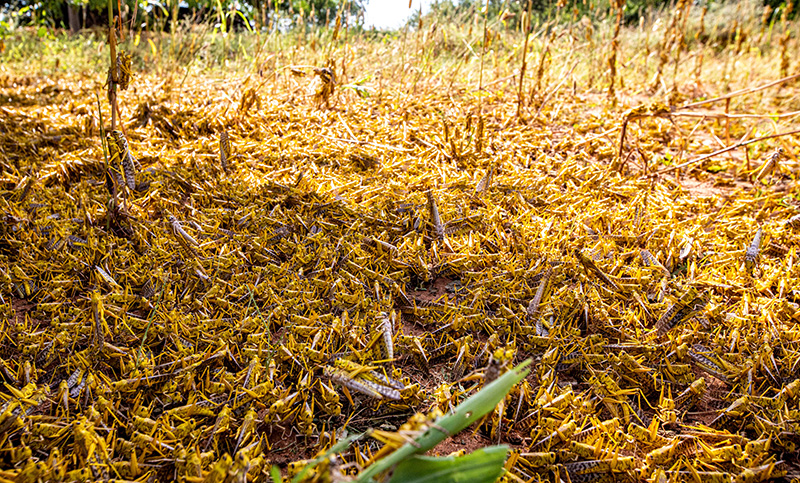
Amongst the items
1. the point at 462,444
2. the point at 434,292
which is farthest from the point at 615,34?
the point at 462,444

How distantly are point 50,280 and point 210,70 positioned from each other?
3.18 m

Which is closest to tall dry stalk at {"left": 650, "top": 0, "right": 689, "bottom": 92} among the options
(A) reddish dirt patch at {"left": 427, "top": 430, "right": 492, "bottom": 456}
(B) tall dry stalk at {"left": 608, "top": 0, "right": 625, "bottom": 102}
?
(B) tall dry stalk at {"left": 608, "top": 0, "right": 625, "bottom": 102}

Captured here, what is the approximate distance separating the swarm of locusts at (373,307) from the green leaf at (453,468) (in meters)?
0.06

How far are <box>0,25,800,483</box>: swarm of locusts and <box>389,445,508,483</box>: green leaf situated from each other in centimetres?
6

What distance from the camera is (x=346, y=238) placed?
5.92 ft

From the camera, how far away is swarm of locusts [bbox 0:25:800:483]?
40.8 inches

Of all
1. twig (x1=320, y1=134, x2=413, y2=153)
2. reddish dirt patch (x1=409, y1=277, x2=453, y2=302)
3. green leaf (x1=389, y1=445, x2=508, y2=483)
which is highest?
twig (x1=320, y1=134, x2=413, y2=153)

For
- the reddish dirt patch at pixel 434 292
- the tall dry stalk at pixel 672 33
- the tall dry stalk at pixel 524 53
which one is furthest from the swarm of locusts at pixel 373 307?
the tall dry stalk at pixel 672 33

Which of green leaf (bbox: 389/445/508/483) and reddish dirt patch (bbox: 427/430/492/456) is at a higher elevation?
green leaf (bbox: 389/445/508/483)

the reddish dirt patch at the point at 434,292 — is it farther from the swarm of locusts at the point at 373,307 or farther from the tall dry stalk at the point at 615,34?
the tall dry stalk at the point at 615,34

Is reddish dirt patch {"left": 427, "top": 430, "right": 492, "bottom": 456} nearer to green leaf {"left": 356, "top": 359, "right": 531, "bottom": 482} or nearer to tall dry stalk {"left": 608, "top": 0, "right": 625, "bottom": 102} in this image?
green leaf {"left": 356, "top": 359, "right": 531, "bottom": 482}

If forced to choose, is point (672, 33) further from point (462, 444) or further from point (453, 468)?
point (453, 468)

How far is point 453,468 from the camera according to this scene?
0.65 meters

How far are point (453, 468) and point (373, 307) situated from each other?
0.84 metres
